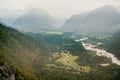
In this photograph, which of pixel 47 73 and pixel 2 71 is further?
pixel 47 73

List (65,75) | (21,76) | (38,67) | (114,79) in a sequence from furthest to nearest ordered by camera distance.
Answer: (38,67), (65,75), (114,79), (21,76)

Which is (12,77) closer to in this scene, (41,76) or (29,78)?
(29,78)

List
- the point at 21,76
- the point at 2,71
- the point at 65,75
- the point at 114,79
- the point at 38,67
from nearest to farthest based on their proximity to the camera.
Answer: the point at 2,71 → the point at 21,76 → the point at 114,79 → the point at 65,75 → the point at 38,67

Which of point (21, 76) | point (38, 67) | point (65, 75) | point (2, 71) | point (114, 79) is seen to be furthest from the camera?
point (38, 67)

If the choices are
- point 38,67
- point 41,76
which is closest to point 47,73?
point 41,76

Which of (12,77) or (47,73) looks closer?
(12,77)

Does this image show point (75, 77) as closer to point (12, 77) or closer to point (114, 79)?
point (114, 79)

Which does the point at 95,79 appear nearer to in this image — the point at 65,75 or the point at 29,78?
the point at 65,75

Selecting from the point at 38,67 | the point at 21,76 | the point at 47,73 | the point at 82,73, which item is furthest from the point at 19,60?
the point at 21,76

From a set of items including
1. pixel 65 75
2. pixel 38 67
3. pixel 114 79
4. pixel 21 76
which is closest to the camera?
pixel 21 76
